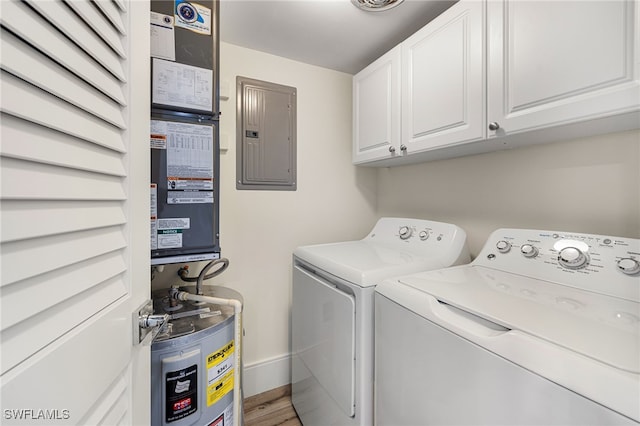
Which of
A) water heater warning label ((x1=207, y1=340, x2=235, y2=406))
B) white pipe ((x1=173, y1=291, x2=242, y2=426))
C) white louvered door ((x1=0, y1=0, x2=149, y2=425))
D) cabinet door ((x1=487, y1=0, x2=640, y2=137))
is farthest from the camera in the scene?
white pipe ((x1=173, y1=291, x2=242, y2=426))

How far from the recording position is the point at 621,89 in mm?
804

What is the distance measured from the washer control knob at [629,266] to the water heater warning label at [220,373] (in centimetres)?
146

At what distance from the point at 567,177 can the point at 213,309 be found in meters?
1.70

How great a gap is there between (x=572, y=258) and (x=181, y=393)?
1541 mm

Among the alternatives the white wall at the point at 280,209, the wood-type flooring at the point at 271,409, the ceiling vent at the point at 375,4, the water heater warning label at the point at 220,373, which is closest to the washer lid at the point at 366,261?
the white wall at the point at 280,209

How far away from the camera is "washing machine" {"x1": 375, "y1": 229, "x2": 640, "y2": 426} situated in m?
0.55

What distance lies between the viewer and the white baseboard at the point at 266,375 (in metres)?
1.82

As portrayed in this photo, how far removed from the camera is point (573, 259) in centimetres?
100

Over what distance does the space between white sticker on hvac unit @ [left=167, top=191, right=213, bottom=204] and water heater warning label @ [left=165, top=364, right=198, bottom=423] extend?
66 centimetres

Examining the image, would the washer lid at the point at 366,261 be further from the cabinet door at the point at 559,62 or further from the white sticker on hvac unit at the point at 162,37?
the white sticker on hvac unit at the point at 162,37

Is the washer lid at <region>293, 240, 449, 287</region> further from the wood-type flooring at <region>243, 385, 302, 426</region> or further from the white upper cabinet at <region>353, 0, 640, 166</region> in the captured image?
the wood-type flooring at <region>243, 385, 302, 426</region>

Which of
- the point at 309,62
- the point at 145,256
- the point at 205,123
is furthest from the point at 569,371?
the point at 309,62

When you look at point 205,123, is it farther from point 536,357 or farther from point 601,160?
point 601,160

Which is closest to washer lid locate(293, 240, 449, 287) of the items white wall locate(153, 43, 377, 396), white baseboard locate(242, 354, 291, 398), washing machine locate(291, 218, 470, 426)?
washing machine locate(291, 218, 470, 426)
